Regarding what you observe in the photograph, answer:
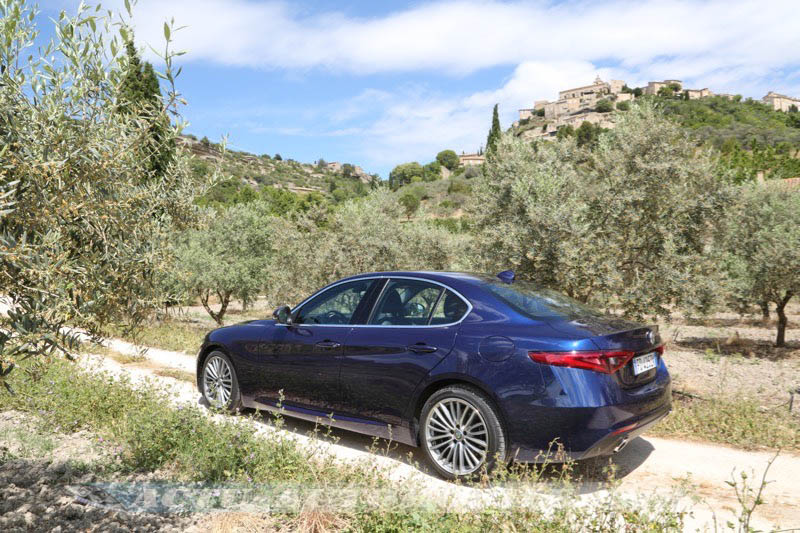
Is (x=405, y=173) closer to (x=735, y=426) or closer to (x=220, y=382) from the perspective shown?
(x=220, y=382)

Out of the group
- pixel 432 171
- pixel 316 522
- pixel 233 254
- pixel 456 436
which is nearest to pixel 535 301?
pixel 456 436

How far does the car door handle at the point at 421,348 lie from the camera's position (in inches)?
184

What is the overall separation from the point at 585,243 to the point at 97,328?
629 centimetres

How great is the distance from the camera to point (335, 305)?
5.73 m

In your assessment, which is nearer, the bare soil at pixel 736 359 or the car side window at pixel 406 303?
the car side window at pixel 406 303

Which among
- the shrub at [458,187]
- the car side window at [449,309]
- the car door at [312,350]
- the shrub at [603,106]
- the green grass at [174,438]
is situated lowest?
the green grass at [174,438]

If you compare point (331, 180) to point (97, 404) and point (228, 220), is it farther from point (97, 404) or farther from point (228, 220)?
point (97, 404)

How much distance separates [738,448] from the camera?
17.5 feet

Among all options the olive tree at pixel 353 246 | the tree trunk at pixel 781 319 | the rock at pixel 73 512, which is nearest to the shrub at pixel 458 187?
the olive tree at pixel 353 246

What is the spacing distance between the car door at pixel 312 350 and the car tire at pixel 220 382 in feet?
1.42

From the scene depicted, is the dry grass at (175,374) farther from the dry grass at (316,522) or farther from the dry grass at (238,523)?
the dry grass at (316,522)

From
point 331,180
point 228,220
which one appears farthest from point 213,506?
point 331,180

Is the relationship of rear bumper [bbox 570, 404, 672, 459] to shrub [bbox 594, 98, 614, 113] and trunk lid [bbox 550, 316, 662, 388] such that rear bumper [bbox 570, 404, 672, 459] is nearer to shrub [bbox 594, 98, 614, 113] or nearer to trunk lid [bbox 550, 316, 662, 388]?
trunk lid [bbox 550, 316, 662, 388]

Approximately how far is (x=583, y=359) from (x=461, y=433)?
1122mm
